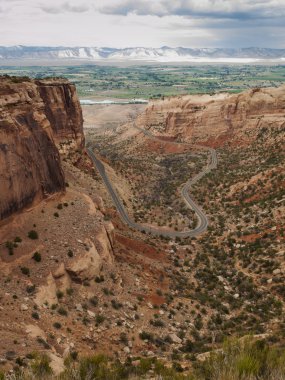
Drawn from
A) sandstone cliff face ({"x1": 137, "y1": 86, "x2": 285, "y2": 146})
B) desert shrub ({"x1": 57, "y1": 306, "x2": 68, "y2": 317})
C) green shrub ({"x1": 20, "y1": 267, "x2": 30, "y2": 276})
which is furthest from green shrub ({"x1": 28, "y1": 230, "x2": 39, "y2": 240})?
sandstone cliff face ({"x1": 137, "y1": 86, "x2": 285, "y2": 146})

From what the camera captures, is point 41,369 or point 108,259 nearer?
point 41,369

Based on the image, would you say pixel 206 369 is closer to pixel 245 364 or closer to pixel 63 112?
pixel 245 364

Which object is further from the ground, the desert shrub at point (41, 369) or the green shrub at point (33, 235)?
the desert shrub at point (41, 369)

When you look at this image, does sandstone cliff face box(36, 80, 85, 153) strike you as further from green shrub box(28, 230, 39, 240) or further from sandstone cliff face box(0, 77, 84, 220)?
green shrub box(28, 230, 39, 240)

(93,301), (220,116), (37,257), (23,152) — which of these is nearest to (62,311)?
(93,301)

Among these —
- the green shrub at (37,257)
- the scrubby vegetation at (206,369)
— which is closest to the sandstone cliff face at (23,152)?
the green shrub at (37,257)

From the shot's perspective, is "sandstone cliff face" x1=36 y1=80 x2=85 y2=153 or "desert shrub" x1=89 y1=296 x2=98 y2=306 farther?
"sandstone cliff face" x1=36 y1=80 x2=85 y2=153

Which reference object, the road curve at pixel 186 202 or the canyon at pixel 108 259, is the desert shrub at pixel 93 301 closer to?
the canyon at pixel 108 259

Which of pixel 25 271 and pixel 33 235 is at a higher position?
pixel 33 235
